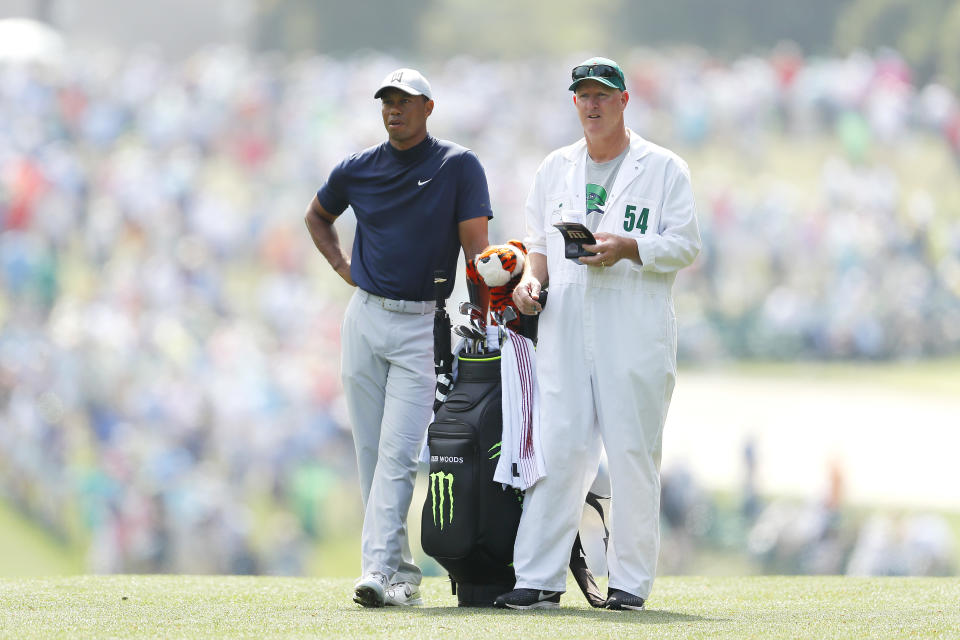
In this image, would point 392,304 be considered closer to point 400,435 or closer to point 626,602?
point 400,435

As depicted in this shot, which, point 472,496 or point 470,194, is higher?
point 470,194

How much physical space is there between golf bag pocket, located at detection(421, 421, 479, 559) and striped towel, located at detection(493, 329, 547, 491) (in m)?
0.09

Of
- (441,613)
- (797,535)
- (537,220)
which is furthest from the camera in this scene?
(797,535)

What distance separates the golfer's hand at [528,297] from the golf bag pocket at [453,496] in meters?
0.41

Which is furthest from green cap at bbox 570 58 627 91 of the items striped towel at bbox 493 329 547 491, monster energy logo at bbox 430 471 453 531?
monster energy logo at bbox 430 471 453 531

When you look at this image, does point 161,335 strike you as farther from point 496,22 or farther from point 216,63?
point 496,22

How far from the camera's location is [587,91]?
445 centimetres

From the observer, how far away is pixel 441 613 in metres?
4.20

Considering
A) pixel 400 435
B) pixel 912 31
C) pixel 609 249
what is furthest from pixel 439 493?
pixel 912 31

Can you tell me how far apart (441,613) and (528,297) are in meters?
1.00

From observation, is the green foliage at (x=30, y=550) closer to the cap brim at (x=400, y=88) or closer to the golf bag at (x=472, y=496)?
the golf bag at (x=472, y=496)

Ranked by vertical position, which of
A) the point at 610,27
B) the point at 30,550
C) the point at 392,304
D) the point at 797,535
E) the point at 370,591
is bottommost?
the point at 30,550

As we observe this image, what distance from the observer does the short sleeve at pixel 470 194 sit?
4.71 metres

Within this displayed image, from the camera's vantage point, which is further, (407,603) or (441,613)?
(407,603)
